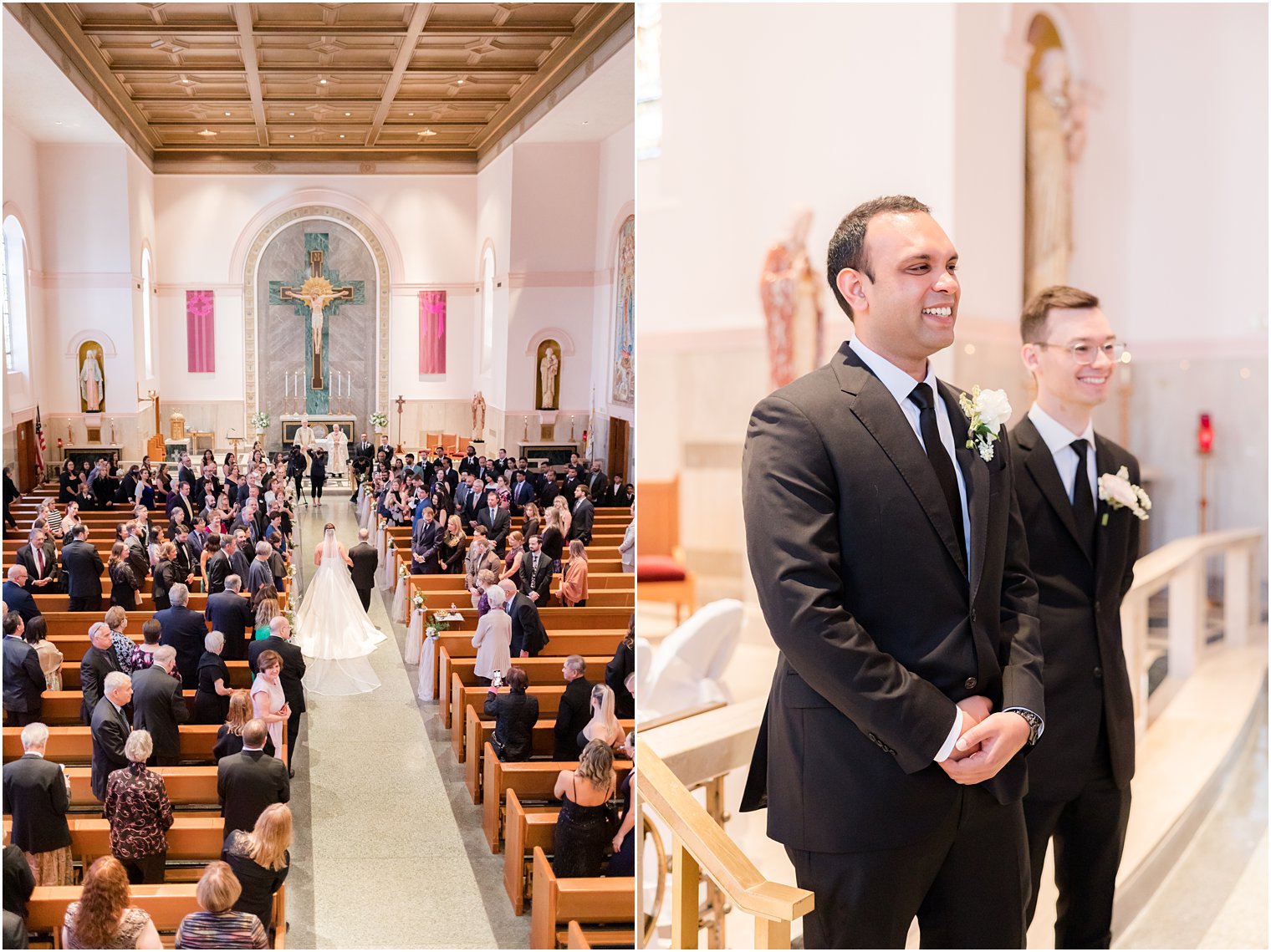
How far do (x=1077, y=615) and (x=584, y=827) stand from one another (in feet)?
5.54

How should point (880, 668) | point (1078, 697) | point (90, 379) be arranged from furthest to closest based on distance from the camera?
point (90, 379) → point (1078, 697) → point (880, 668)

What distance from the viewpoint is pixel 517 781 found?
3.63 metres

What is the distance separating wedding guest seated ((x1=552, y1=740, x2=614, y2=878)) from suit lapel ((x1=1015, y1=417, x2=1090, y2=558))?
1.65 meters

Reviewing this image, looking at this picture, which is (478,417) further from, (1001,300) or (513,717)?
(1001,300)

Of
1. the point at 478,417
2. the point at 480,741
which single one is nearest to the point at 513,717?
the point at 480,741

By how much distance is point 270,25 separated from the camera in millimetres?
3531

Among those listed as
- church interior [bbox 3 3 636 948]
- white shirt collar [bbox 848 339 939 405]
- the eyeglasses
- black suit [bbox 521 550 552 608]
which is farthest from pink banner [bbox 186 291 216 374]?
the eyeglasses

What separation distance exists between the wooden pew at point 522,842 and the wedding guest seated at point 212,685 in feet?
3.21

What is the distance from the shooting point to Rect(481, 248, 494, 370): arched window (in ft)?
12.8

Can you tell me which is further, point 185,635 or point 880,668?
point 185,635

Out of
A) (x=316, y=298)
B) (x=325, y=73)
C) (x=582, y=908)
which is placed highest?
(x=325, y=73)

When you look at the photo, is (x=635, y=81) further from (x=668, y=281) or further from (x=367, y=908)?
(x=668, y=281)

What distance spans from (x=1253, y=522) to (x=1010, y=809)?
9.31 metres

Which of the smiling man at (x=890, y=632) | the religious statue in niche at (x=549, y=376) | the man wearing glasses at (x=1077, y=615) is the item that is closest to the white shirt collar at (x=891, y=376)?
the smiling man at (x=890, y=632)
